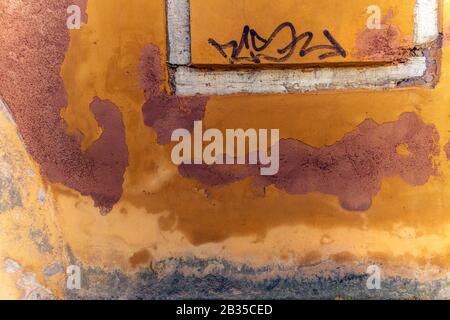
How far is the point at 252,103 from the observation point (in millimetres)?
2932

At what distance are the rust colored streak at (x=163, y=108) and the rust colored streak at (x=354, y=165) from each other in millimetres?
300

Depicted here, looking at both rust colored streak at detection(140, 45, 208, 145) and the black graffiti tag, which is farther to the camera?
rust colored streak at detection(140, 45, 208, 145)

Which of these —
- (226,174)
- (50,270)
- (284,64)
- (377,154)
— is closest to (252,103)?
(284,64)

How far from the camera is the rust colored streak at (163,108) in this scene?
2.93 m

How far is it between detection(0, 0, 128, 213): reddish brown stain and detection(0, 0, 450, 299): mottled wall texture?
1 centimetres

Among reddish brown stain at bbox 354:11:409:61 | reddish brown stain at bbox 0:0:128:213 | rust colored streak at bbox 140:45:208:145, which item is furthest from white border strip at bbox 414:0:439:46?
reddish brown stain at bbox 0:0:128:213

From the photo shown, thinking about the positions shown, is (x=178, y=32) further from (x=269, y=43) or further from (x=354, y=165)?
(x=354, y=165)

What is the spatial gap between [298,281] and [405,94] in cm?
152

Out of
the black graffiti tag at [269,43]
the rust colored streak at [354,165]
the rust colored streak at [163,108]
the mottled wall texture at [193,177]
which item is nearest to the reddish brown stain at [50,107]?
the mottled wall texture at [193,177]

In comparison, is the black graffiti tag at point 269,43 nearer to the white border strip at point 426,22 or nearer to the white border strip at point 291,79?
the white border strip at point 291,79

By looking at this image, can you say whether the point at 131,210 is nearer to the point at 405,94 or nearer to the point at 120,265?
the point at 120,265

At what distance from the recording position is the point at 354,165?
2908 millimetres

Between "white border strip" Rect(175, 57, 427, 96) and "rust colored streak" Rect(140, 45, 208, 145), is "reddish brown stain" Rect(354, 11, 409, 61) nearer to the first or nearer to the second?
"white border strip" Rect(175, 57, 427, 96)

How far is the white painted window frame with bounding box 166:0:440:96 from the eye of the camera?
2.91m
